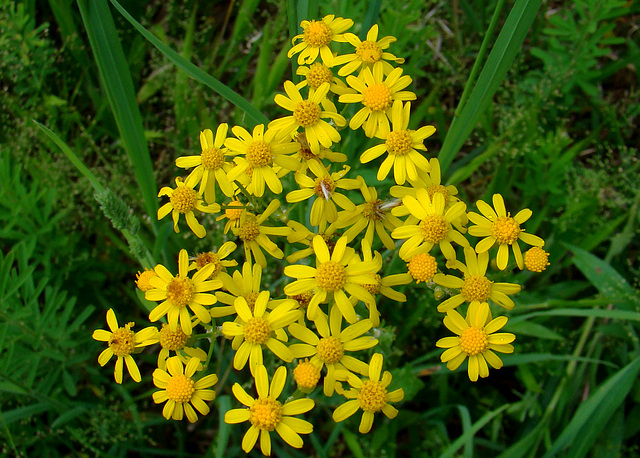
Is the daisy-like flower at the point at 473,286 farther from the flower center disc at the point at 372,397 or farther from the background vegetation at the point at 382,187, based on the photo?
the background vegetation at the point at 382,187

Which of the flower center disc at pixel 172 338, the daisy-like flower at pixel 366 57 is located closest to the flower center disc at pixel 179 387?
the flower center disc at pixel 172 338

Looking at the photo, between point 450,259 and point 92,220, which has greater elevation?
point 92,220

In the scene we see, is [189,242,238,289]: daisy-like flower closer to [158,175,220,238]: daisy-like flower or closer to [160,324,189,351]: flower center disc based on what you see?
[158,175,220,238]: daisy-like flower

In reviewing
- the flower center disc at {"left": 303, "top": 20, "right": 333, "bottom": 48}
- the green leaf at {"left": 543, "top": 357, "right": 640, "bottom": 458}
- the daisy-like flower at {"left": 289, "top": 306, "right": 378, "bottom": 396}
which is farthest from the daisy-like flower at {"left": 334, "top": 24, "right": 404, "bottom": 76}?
the green leaf at {"left": 543, "top": 357, "right": 640, "bottom": 458}

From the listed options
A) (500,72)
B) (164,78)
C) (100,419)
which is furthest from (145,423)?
(500,72)

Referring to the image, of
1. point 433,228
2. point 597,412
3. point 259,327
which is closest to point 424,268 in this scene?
point 433,228

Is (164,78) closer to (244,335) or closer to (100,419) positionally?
(100,419)
